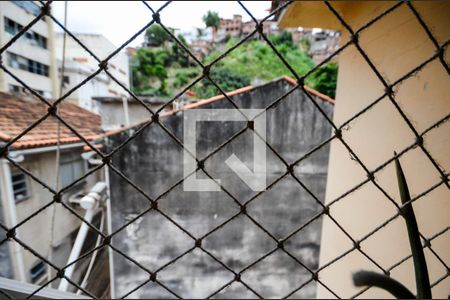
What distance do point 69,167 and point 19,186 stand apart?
969mm

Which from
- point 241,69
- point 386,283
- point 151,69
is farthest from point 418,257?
point 151,69

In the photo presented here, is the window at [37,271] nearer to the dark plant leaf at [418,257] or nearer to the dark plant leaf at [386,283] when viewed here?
the dark plant leaf at [386,283]

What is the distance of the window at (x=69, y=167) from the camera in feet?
14.7

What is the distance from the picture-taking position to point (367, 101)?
1.26 m

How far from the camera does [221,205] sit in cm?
336

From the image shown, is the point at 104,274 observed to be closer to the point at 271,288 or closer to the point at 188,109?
the point at 271,288

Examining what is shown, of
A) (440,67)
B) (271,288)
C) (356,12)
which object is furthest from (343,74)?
(271,288)

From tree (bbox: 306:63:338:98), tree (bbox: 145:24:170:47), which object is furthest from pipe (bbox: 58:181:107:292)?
tree (bbox: 306:63:338:98)

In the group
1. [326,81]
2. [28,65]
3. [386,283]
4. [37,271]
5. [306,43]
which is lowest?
[37,271]

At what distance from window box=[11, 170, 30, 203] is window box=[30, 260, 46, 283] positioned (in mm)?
1198

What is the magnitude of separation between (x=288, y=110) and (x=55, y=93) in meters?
5.54

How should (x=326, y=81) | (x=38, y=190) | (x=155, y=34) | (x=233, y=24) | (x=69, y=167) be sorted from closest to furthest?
1. (x=155, y=34)
2. (x=233, y=24)
3. (x=326, y=81)
4. (x=38, y=190)
5. (x=69, y=167)

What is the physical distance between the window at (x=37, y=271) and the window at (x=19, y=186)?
1.20 metres

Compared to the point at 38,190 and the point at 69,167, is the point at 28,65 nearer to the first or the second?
the point at 69,167
